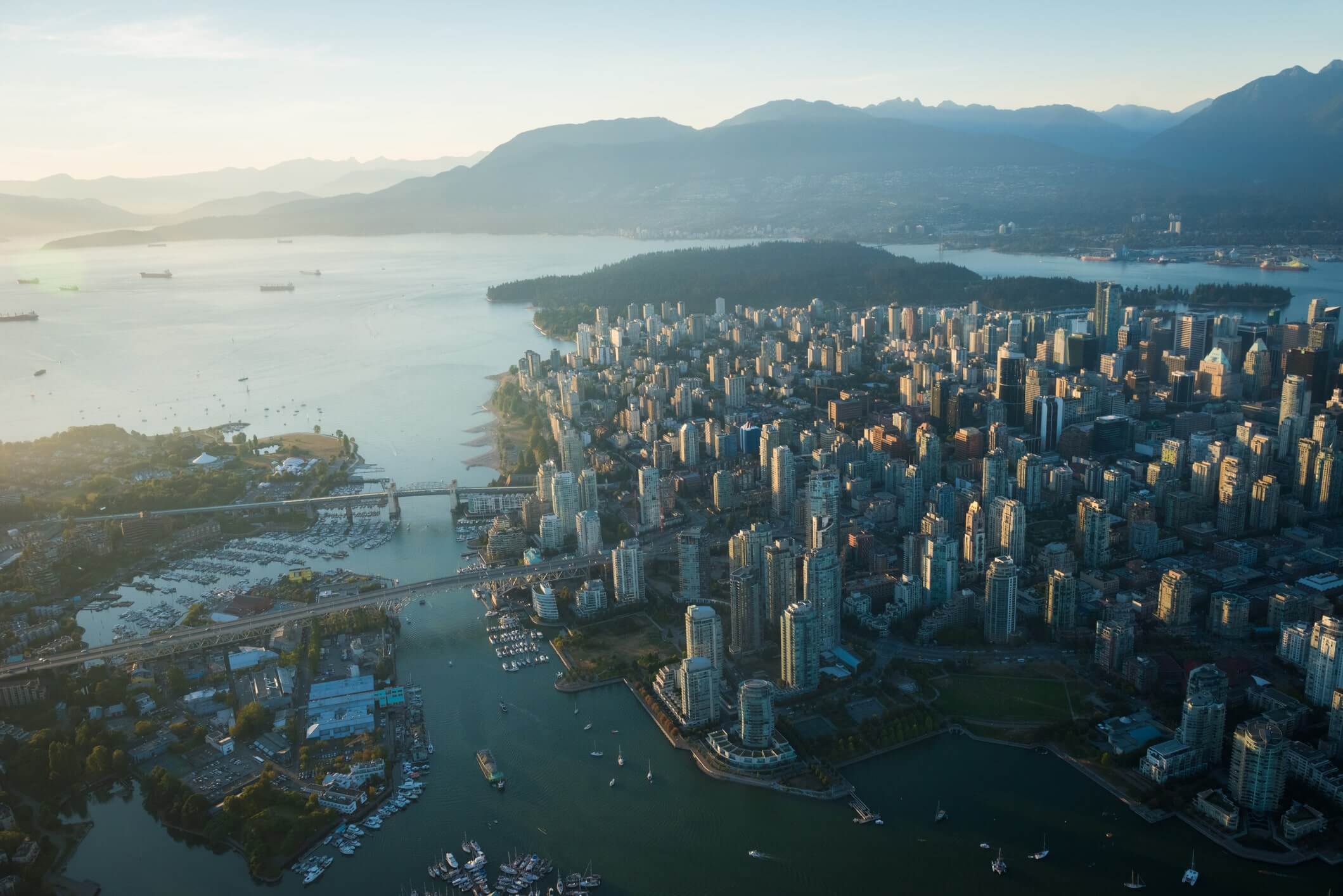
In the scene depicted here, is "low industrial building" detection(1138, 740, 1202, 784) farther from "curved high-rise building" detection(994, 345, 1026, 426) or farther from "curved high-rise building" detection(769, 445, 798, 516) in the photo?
"curved high-rise building" detection(994, 345, 1026, 426)

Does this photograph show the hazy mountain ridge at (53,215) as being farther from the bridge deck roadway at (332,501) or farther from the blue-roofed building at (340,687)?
the blue-roofed building at (340,687)

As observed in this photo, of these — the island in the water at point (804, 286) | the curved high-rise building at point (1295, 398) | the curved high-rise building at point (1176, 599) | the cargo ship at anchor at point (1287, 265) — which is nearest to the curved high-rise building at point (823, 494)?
the curved high-rise building at point (1176, 599)

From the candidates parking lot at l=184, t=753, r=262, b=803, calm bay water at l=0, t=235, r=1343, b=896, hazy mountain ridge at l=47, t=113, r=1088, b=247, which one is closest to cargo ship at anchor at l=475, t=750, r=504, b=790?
calm bay water at l=0, t=235, r=1343, b=896

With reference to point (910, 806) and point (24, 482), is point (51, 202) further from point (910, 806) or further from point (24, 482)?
point (910, 806)

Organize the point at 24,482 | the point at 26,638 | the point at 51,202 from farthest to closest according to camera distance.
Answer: the point at 51,202 < the point at 24,482 < the point at 26,638

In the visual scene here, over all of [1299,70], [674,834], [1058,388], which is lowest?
[674,834]

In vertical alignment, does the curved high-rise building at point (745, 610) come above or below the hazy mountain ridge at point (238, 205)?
below

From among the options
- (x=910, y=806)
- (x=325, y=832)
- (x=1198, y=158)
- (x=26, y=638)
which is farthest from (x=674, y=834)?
(x=1198, y=158)
